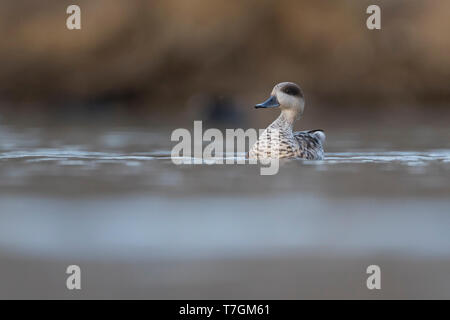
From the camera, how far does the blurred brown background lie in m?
19.9

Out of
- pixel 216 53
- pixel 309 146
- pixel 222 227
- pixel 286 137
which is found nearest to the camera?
pixel 222 227

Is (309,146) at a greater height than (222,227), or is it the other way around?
(309,146)

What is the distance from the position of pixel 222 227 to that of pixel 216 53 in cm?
1603

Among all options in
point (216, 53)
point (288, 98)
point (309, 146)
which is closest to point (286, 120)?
point (288, 98)

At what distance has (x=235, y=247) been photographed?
14.3 feet

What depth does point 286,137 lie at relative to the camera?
8.20 m

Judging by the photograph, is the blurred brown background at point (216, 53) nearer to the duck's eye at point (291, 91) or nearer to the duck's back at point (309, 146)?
the duck's eye at point (291, 91)

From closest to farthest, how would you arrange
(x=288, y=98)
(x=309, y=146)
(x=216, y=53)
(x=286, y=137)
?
1. (x=286, y=137)
2. (x=309, y=146)
3. (x=288, y=98)
4. (x=216, y=53)

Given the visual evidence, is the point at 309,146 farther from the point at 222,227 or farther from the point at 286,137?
the point at 222,227

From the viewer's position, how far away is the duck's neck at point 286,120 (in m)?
8.42

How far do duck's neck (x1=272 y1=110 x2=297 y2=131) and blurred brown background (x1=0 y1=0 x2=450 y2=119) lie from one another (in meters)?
10.9

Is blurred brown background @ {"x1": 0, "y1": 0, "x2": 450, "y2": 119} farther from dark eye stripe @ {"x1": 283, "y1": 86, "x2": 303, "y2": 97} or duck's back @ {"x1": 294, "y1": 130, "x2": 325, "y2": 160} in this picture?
duck's back @ {"x1": 294, "y1": 130, "x2": 325, "y2": 160}

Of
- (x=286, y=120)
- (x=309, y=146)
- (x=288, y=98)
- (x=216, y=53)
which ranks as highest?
(x=216, y=53)

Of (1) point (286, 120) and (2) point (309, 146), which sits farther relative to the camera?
(1) point (286, 120)
